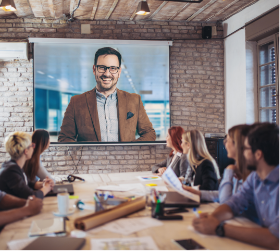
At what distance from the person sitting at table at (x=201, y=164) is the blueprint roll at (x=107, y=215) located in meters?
0.70

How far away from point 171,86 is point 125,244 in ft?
13.1

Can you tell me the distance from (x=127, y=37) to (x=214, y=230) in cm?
414

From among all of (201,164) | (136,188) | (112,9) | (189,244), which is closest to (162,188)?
(136,188)

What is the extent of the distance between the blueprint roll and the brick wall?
10.1 feet

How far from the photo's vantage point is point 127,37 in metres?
4.83

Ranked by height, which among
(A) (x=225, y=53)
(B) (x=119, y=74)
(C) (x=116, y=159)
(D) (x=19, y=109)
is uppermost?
(A) (x=225, y=53)

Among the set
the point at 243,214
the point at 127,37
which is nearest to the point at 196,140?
the point at 243,214

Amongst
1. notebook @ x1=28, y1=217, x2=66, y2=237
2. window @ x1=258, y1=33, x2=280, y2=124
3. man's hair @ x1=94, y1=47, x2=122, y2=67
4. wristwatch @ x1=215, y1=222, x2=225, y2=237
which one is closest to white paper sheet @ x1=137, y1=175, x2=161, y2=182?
notebook @ x1=28, y1=217, x2=66, y2=237

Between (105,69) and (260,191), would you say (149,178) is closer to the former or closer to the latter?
(260,191)

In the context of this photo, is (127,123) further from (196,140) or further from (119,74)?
(196,140)

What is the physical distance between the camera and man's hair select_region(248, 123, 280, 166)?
4.71 feet

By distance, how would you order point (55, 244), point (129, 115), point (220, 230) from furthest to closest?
point (129, 115)
point (220, 230)
point (55, 244)

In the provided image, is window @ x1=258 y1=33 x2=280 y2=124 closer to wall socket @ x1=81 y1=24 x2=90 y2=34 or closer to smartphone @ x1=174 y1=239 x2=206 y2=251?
wall socket @ x1=81 y1=24 x2=90 y2=34

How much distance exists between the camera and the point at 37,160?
2.52 m
